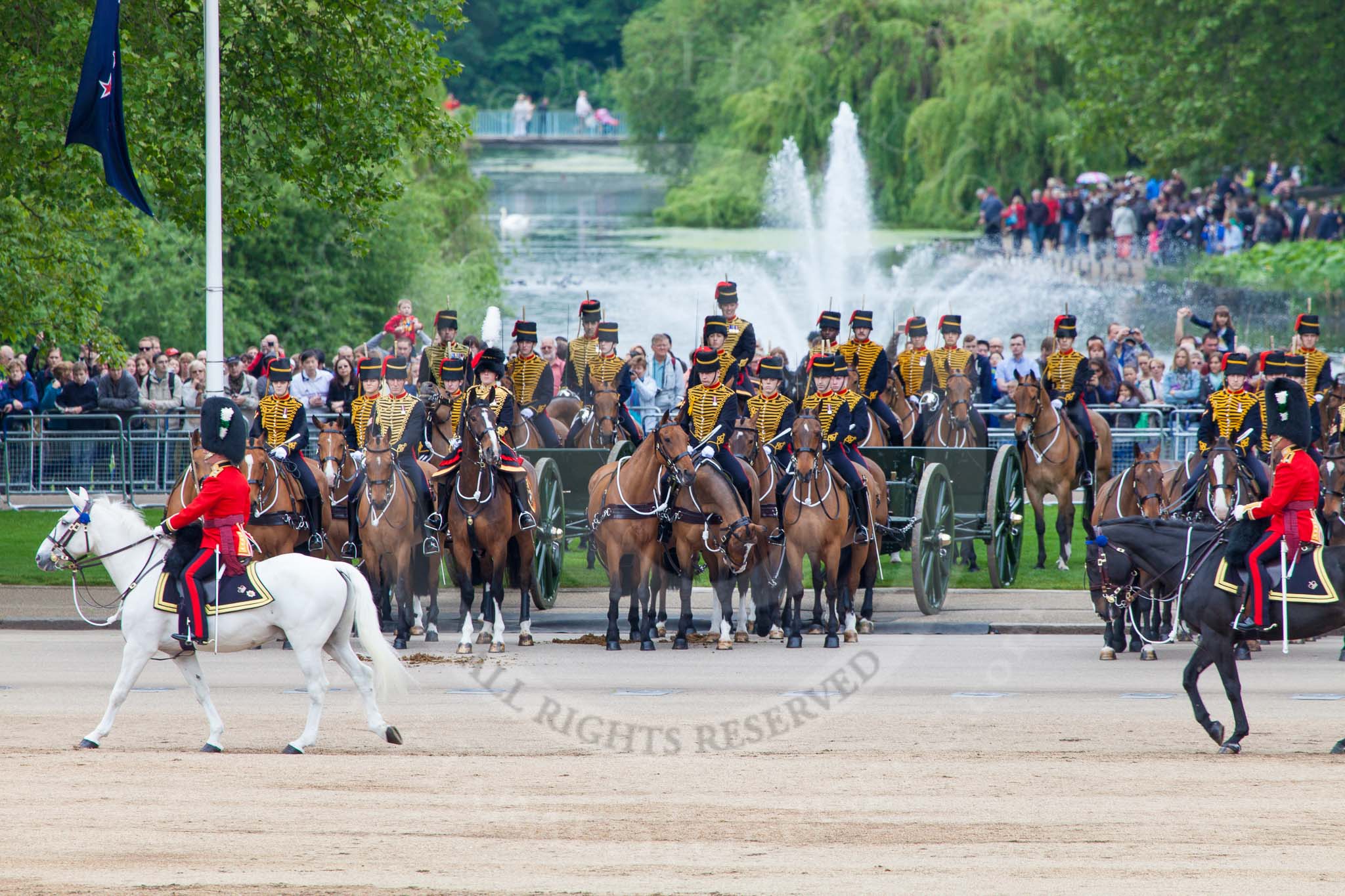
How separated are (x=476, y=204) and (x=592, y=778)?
33.3 meters

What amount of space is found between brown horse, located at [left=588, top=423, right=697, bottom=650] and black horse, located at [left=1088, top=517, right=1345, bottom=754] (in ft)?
12.4

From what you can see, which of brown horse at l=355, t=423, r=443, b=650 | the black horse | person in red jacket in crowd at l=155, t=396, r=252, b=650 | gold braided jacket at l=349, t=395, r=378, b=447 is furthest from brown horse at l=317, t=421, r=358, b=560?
the black horse

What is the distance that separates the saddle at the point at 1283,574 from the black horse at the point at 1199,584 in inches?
2.0

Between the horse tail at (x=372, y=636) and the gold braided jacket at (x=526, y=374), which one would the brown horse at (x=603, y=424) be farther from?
the horse tail at (x=372, y=636)

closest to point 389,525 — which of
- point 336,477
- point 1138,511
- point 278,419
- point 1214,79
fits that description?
point 336,477

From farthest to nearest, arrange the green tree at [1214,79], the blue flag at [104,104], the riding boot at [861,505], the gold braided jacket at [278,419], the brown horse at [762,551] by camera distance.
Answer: the green tree at [1214,79] → the blue flag at [104,104] → the gold braided jacket at [278,419] → the riding boot at [861,505] → the brown horse at [762,551]

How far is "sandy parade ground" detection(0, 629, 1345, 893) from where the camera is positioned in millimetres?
9086

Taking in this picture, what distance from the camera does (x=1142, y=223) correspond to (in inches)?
1745

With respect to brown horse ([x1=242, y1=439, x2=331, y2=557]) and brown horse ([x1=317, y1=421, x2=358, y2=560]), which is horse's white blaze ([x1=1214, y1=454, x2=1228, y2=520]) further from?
brown horse ([x1=242, y1=439, x2=331, y2=557])

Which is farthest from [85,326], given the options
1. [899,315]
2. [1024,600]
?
[899,315]

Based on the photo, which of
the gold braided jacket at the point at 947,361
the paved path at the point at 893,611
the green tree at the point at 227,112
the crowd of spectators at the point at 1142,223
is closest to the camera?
the paved path at the point at 893,611

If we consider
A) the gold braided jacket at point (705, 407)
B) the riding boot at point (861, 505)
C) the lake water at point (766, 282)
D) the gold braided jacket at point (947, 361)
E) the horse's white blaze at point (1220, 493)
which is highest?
the lake water at point (766, 282)

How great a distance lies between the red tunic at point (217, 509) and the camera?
11656 mm

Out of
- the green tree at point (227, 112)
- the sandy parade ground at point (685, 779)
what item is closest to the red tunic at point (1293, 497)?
the sandy parade ground at point (685, 779)
